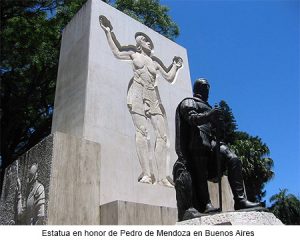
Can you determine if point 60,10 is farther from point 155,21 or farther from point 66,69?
point 66,69

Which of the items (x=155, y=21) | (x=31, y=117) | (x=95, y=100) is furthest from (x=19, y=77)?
(x=95, y=100)

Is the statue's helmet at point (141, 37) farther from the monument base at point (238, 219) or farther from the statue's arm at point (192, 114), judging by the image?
the monument base at point (238, 219)

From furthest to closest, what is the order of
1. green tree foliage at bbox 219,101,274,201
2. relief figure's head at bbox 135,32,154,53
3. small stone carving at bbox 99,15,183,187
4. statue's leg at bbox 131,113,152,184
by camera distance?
1. green tree foliage at bbox 219,101,274,201
2. relief figure's head at bbox 135,32,154,53
3. small stone carving at bbox 99,15,183,187
4. statue's leg at bbox 131,113,152,184

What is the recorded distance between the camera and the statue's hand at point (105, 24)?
29.6ft

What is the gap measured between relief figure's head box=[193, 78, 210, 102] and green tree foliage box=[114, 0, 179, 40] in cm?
1338

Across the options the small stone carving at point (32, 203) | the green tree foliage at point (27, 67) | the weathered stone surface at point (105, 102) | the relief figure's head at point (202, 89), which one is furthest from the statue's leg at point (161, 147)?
the green tree foliage at point (27, 67)

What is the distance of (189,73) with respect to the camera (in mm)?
11195

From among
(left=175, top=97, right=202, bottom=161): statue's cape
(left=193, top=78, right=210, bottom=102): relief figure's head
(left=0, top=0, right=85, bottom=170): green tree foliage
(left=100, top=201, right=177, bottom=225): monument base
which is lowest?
(left=100, top=201, right=177, bottom=225): monument base

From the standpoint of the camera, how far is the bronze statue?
4508mm

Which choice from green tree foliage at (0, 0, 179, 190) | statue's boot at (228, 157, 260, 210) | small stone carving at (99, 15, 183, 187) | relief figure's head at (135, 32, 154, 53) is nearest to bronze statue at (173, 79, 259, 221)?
statue's boot at (228, 157, 260, 210)

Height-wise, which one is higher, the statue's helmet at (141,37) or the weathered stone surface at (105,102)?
the statue's helmet at (141,37)

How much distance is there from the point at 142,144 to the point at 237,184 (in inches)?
162

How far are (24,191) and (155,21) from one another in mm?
13415

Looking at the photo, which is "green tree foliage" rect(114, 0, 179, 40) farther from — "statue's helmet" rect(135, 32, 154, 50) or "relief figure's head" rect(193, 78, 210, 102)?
"relief figure's head" rect(193, 78, 210, 102)
